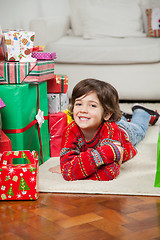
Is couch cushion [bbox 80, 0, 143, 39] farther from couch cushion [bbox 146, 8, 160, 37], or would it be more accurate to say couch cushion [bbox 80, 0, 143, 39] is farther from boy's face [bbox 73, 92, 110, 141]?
boy's face [bbox 73, 92, 110, 141]

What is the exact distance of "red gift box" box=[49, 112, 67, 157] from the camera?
6.42 ft

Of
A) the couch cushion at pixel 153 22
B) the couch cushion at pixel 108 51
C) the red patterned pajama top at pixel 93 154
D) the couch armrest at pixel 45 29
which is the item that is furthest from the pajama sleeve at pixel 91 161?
the couch cushion at pixel 153 22

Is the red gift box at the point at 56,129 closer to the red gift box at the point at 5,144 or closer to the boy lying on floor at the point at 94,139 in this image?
the boy lying on floor at the point at 94,139

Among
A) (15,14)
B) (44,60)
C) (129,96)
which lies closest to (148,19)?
(129,96)

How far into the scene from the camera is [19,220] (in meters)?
1.24

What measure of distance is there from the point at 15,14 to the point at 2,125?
211 cm

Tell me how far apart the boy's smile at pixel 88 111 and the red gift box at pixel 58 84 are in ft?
1.14

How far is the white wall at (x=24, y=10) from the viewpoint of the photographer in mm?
3432

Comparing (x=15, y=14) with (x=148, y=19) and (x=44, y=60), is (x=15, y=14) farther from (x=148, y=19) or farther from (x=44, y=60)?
(x=44, y=60)

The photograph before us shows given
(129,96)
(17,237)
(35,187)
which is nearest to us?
(17,237)

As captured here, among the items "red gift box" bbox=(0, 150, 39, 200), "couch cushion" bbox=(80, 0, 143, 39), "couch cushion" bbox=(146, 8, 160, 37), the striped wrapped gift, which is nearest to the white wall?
"couch cushion" bbox=(80, 0, 143, 39)

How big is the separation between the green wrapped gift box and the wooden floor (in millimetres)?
334

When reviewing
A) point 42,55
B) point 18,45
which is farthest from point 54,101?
point 18,45

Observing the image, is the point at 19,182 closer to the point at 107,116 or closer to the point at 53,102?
the point at 107,116
